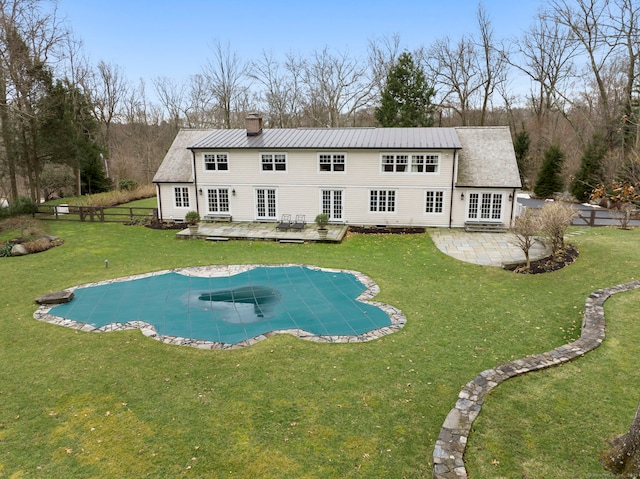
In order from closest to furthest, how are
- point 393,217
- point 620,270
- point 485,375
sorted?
point 485,375, point 620,270, point 393,217

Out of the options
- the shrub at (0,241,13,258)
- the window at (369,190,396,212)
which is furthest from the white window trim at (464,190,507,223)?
the shrub at (0,241,13,258)

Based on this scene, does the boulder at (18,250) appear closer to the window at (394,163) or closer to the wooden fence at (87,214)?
the wooden fence at (87,214)

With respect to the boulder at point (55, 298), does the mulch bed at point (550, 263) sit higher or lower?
higher

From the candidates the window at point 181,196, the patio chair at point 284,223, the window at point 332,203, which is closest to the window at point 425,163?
the window at point 332,203

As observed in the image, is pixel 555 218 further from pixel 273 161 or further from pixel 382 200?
pixel 273 161

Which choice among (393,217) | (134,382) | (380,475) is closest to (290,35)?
(393,217)

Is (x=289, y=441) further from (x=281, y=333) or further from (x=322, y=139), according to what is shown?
(x=322, y=139)

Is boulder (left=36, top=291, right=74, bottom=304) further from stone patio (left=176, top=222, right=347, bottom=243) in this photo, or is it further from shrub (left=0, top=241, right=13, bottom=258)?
stone patio (left=176, top=222, right=347, bottom=243)
